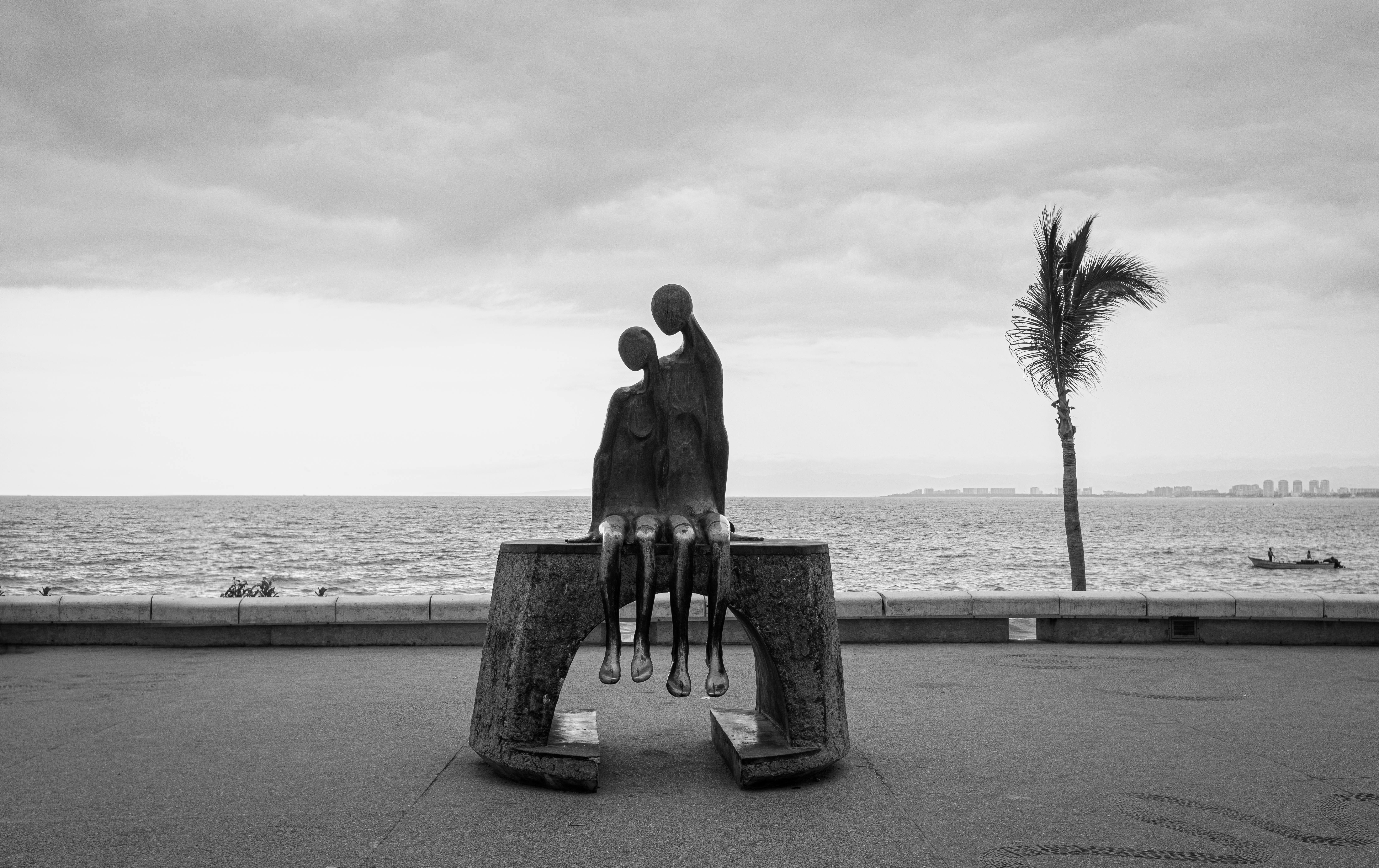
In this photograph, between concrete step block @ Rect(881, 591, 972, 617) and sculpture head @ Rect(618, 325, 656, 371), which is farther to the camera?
concrete step block @ Rect(881, 591, 972, 617)

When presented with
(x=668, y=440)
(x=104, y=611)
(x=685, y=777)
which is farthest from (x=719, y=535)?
(x=104, y=611)

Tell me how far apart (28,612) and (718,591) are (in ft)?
25.6

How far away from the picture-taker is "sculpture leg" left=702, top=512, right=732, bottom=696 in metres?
5.73

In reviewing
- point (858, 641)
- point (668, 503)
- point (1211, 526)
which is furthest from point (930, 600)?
point (1211, 526)

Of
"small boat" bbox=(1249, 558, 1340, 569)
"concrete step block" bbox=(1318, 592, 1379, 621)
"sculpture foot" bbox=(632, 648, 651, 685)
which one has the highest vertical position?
"sculpture foot" bbox=(632, 648, 651, 685)

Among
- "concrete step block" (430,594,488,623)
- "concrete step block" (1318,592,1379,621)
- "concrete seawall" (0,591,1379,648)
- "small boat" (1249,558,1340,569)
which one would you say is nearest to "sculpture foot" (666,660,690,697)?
"concrete seawall" (0,591,1379,648)

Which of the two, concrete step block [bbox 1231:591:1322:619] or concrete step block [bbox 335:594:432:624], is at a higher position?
concrete step block [bbox 335:594:432:624]

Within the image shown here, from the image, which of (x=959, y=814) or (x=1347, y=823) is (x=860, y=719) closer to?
(x=959, y=814)

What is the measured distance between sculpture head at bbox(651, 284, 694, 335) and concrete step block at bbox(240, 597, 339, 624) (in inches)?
226

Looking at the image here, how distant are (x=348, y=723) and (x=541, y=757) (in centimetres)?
194

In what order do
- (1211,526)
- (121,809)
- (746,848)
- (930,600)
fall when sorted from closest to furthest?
1. (746,848)
2. (121,809)
3. (930,600)
4. (1211,526)

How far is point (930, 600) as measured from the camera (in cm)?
1089

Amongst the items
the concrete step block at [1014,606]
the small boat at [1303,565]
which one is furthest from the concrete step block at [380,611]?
the small boat at [1303,565]

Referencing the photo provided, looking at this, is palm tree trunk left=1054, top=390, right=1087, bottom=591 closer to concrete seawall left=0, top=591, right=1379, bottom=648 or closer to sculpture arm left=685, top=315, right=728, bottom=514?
concrete seawall left=0, top=591, right=1379, bottom=648
